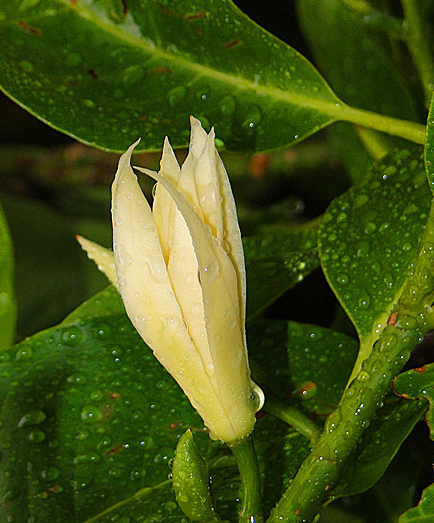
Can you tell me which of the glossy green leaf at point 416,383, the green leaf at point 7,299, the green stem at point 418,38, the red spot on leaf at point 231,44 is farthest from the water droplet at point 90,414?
the green stem at point 418,38

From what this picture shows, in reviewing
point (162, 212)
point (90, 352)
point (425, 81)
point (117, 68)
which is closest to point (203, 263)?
point (162, 212)

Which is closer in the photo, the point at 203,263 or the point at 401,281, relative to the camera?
the point at 203,263

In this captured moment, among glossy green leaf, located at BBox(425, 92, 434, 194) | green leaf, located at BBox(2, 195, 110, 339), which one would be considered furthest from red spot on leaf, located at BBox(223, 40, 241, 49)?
green leaf, located at BBox(2, 195, 110, 339)

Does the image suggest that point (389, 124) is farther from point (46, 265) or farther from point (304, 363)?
point (46, 265)

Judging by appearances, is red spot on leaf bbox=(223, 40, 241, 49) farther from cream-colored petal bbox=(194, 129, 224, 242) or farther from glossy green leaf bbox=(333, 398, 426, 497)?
glossy green leaf bbox=(333, 398, 426, 497)

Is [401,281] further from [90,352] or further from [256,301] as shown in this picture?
[90,352]

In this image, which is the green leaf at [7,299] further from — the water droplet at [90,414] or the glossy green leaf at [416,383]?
the glossy green leaf at [416,383]

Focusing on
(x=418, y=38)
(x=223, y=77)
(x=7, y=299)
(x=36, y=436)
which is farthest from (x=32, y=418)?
(x=418, y=38)
